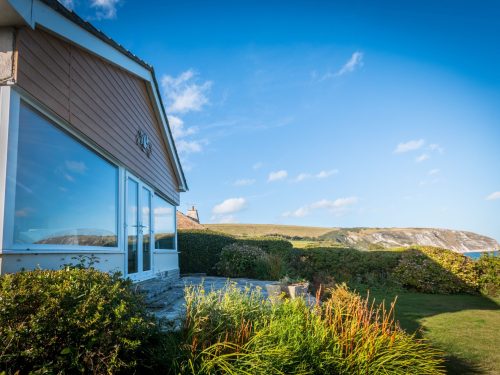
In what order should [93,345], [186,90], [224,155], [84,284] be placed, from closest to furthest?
1. [93,345]
2. [84,284]
3. [186,90]
4. [224,155]

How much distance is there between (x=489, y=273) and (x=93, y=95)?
14.2 m

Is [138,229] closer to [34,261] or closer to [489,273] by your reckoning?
[34,261]

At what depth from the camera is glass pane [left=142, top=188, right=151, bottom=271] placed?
8.49 meters

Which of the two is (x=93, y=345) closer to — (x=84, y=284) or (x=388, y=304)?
(x=84, y=284)

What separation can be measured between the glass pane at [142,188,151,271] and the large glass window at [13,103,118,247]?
6.47 ft

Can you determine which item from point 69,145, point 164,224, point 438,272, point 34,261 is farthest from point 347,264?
point 34,261

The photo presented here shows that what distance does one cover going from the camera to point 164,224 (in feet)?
35.9

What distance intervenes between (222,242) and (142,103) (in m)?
8.51

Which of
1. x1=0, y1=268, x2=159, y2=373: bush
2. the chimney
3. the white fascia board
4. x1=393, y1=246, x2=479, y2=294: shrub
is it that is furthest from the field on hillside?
x1=0, y1=268, x2=159, y2=373: bush

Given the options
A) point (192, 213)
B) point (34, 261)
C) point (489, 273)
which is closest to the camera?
point (34, 261)

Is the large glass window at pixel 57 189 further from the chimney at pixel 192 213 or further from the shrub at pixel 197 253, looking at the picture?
the chimney at pixel 192 213

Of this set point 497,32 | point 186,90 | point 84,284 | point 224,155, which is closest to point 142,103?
point 186,90

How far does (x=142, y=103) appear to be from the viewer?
891 cm

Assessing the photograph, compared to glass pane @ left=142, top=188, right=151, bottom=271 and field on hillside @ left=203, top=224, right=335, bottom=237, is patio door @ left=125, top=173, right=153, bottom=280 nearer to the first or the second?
glass pane @ left=142, top=188, right=151, bottom=271
